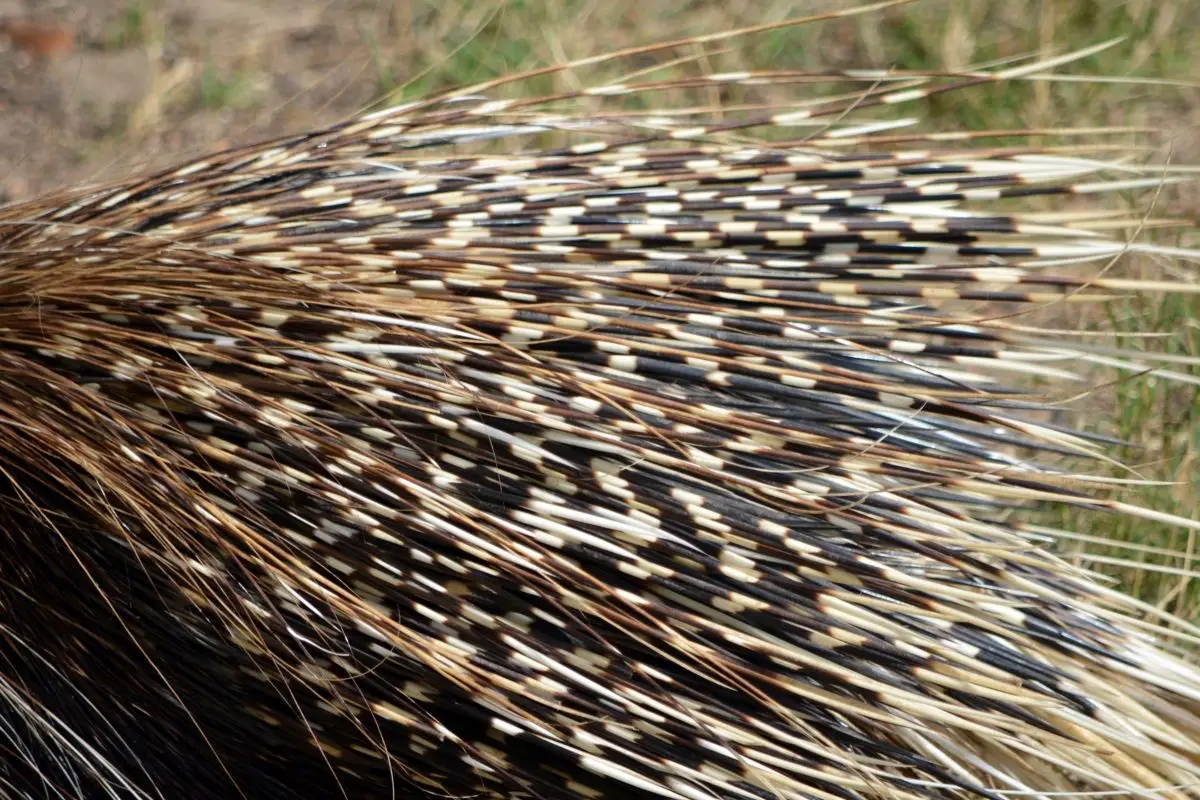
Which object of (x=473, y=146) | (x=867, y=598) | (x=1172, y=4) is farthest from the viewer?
(x=1172, y=4)

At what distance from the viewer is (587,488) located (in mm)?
1042

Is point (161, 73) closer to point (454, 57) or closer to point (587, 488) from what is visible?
point (454, 57)

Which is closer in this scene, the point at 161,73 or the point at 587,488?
the point at 587,488

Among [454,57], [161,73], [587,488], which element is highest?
[161,73]

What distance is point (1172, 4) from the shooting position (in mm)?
2428

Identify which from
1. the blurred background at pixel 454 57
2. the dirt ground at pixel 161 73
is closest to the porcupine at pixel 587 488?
the blurred background at pixel 454 57

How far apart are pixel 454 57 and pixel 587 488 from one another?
67.6 inches

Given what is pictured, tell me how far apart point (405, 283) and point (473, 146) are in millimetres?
1146

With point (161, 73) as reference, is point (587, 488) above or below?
below

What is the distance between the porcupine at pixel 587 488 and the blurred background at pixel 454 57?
3.44ft

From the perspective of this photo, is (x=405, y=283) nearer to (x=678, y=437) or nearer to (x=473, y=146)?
(x=678, y=437)

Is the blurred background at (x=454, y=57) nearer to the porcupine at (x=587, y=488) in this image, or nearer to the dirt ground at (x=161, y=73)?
the dirt ground at (x=161, y=73)

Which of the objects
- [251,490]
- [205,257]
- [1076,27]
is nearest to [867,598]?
[251,490]

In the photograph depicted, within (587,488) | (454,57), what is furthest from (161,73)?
(587,488)
